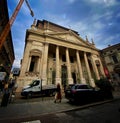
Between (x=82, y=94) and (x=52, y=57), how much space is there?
15.8 metres

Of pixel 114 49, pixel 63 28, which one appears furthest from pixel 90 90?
pixel 63 28

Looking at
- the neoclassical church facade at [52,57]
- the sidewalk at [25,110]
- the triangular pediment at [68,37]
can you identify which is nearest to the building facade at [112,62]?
the neoclassical church facade at [52,57]

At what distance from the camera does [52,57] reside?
22.2m

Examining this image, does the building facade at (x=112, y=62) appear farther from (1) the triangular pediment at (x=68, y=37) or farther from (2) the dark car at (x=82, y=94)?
(2) the dark car at (x=82, y=94)

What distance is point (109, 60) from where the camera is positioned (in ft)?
81.1

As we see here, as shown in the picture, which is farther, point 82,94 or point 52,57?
point 52,57

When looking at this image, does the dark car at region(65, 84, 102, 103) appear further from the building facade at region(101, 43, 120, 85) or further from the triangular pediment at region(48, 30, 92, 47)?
the building facade at region(101, 43, 120, 85)

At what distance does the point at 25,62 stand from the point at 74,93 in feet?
36.2

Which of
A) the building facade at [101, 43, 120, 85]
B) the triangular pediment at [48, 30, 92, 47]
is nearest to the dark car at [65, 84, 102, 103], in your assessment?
the triangular pediment at [48, 30, 92, 47]

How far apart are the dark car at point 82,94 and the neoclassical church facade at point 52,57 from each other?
25.4 ft

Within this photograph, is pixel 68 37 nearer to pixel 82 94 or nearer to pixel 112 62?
pixel 112 62

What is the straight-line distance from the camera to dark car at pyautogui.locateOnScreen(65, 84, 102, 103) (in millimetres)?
7105

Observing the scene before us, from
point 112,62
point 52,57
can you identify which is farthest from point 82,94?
point 112,62

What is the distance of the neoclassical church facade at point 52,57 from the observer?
15342mm
